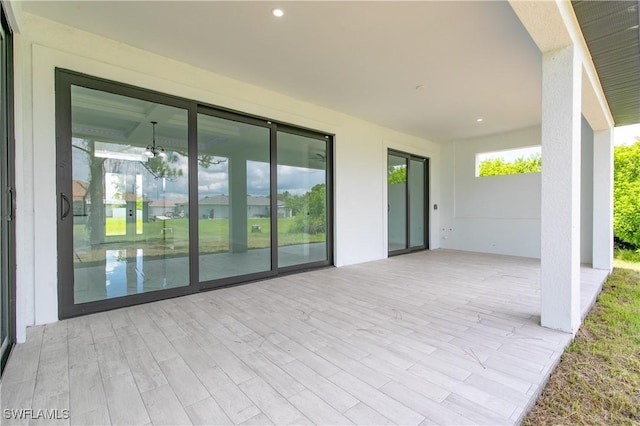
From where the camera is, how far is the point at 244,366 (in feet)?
6.43

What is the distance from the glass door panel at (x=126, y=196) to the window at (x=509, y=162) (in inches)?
269

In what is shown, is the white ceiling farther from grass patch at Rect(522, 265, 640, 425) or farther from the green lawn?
grass patch at Rect(522, 265, 640, 425)

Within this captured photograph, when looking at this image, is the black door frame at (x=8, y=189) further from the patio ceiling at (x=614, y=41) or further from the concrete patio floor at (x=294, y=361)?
the patio ceiling at (x=614, y=41)

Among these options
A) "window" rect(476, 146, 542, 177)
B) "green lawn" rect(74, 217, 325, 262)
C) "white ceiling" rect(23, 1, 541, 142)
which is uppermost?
"white ceiling" rect(23, 1, 541, 142)

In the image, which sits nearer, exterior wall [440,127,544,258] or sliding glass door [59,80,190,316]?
sliding glass door [59,80,190,316]

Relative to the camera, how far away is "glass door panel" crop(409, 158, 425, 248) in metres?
7.16

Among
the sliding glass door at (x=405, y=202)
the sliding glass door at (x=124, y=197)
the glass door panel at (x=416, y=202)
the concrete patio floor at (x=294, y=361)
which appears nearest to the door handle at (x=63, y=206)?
the sliding glass door at (x=124, y=197)

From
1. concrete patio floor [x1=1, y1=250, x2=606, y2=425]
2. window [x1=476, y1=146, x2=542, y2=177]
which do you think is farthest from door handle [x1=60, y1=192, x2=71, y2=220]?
window [x1=476, y1=146, x2=542, y2=177]

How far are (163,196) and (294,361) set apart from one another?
259 centimetres

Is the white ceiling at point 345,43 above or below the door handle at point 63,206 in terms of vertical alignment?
above

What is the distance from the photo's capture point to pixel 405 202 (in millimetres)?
6984

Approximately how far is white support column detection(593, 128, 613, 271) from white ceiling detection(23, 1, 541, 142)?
1489 mm

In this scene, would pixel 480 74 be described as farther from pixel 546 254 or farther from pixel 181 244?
pixel 181 244

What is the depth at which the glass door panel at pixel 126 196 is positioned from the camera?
299cm
